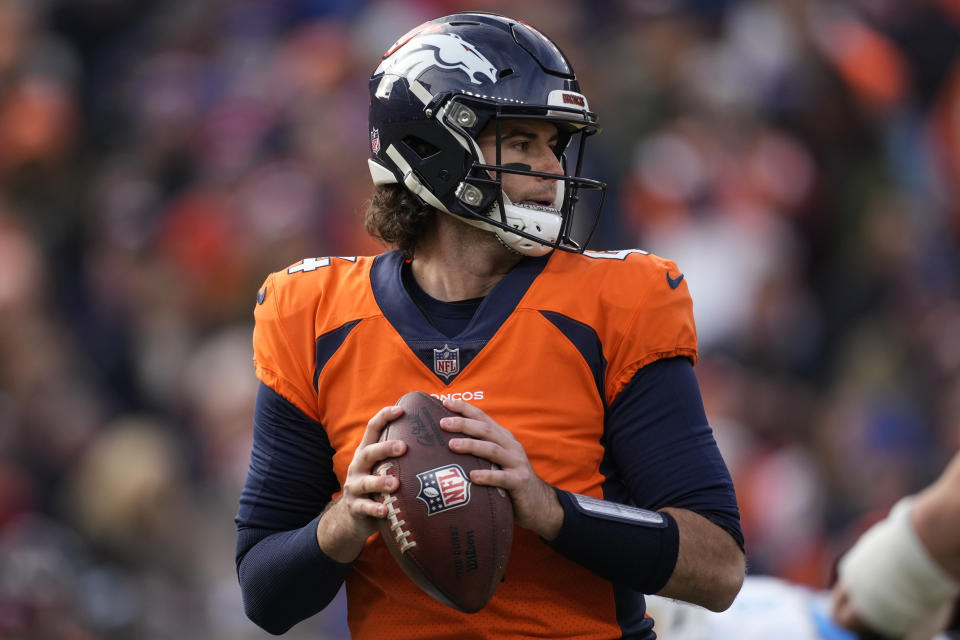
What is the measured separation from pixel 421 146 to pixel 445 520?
0.85 metres

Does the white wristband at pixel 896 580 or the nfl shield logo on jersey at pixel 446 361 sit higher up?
the nfl shield logo on jersey at pixel 446 361

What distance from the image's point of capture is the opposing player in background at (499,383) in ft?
7.68

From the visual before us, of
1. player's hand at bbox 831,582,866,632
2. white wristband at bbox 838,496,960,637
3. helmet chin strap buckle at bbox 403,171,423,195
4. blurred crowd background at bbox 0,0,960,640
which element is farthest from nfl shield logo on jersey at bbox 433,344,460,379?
blurred crowd background at bbox 0,0,960,640

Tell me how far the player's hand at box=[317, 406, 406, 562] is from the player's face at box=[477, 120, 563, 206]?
56 cm

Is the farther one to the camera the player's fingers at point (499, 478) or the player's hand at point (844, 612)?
the player's hand at point (844, 612)

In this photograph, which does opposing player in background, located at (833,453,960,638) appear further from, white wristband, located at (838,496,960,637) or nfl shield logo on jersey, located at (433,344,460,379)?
nfl shield logo on jersey, located at (433,344,460,379)

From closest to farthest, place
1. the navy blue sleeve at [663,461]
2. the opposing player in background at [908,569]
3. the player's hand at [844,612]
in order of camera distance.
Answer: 1. the navy blue sleeve at [663,461]
2. the opposing player in background at [908,569]
3. the player's hand at [844,612]

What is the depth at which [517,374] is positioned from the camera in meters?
2.43

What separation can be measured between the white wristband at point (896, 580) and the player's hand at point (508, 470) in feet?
4.41

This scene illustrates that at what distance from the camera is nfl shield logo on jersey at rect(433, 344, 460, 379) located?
2449 mm

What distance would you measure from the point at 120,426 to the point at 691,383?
16.1ft

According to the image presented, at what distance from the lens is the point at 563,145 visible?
2756 mm

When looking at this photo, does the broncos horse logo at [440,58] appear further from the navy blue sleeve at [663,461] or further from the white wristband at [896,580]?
the white wristband at [896,580]

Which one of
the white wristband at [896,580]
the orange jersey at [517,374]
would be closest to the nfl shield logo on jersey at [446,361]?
the orange jersey at [517,374]
